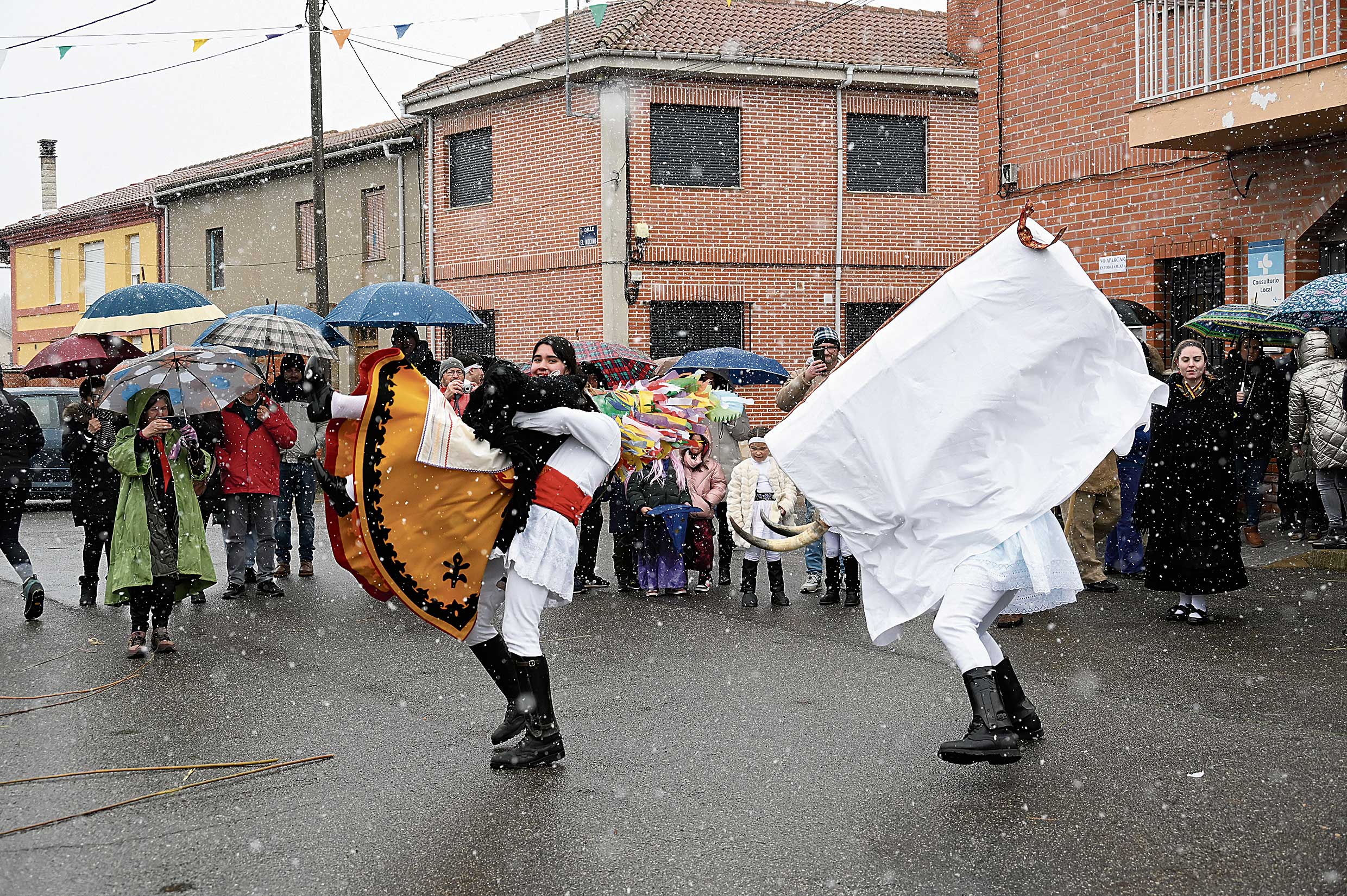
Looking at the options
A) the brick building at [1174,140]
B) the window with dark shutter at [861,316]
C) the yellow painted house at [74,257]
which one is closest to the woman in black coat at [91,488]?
the brick building at [1174,140]

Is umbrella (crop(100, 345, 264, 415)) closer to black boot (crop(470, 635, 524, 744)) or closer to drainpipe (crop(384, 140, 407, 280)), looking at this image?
black boot (crop(470, 635, 524, 744))

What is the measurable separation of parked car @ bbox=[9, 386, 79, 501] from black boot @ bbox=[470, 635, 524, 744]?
14.9 metres

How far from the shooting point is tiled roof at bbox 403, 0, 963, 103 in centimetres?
2375

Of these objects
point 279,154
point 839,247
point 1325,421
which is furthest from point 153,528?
point 279,154

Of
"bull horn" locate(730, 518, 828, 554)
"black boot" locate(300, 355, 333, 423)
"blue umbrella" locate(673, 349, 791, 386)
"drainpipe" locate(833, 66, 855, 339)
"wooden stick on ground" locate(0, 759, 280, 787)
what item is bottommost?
"wooden stick on ground" locate(0, 759, 280, 787)

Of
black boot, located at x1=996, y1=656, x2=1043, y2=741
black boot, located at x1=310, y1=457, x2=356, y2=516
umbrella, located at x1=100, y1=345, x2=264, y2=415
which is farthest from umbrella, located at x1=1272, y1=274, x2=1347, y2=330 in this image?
black boot, located at x1=310, y1=457, x2=356, y2=516

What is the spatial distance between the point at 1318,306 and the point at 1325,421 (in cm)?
121

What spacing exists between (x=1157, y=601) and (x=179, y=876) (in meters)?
7.35

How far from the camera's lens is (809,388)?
962 centimetres

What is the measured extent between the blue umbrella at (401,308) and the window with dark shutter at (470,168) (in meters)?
10.9

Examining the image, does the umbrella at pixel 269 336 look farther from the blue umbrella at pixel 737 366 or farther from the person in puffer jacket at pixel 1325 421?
the person in puffer jacket at pixel 1325 421

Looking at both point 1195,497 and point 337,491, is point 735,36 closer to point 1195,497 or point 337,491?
point 1195,497

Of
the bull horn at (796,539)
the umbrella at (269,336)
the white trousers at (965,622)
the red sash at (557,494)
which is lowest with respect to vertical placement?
the white trousers at (965,622)

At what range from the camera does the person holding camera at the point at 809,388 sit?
9.80 metres
